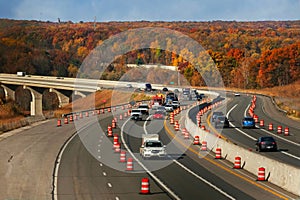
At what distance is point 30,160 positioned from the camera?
134ft

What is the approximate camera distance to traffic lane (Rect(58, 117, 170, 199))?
27469 millimetres

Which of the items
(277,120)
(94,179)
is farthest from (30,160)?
(277,120)

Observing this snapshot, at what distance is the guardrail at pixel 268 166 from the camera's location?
27250 mm

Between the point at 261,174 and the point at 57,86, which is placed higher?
the point at 57,86


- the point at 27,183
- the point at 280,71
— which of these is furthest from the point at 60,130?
the point at 280,71

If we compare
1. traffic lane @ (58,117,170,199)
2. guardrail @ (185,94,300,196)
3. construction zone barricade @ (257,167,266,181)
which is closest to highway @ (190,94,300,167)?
guardrail @ (185,94,300,196)

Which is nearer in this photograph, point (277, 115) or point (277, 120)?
point (277, 120)

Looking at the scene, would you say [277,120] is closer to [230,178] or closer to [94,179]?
[230,178]

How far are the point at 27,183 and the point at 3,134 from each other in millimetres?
29726

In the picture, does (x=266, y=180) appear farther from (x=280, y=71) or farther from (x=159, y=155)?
(x=280, y=71)

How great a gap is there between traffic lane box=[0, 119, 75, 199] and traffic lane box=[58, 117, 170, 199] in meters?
0.90

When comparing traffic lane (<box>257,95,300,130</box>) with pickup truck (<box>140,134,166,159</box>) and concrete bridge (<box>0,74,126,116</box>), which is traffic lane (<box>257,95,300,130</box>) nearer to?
pickup truck (<box>140,134,166,159</box>)

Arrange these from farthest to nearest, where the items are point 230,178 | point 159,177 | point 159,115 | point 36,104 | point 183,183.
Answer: point 36,104 < point 159,115 < point 159,177 < point 230,178 < point 183,183

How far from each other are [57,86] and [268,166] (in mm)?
118071
